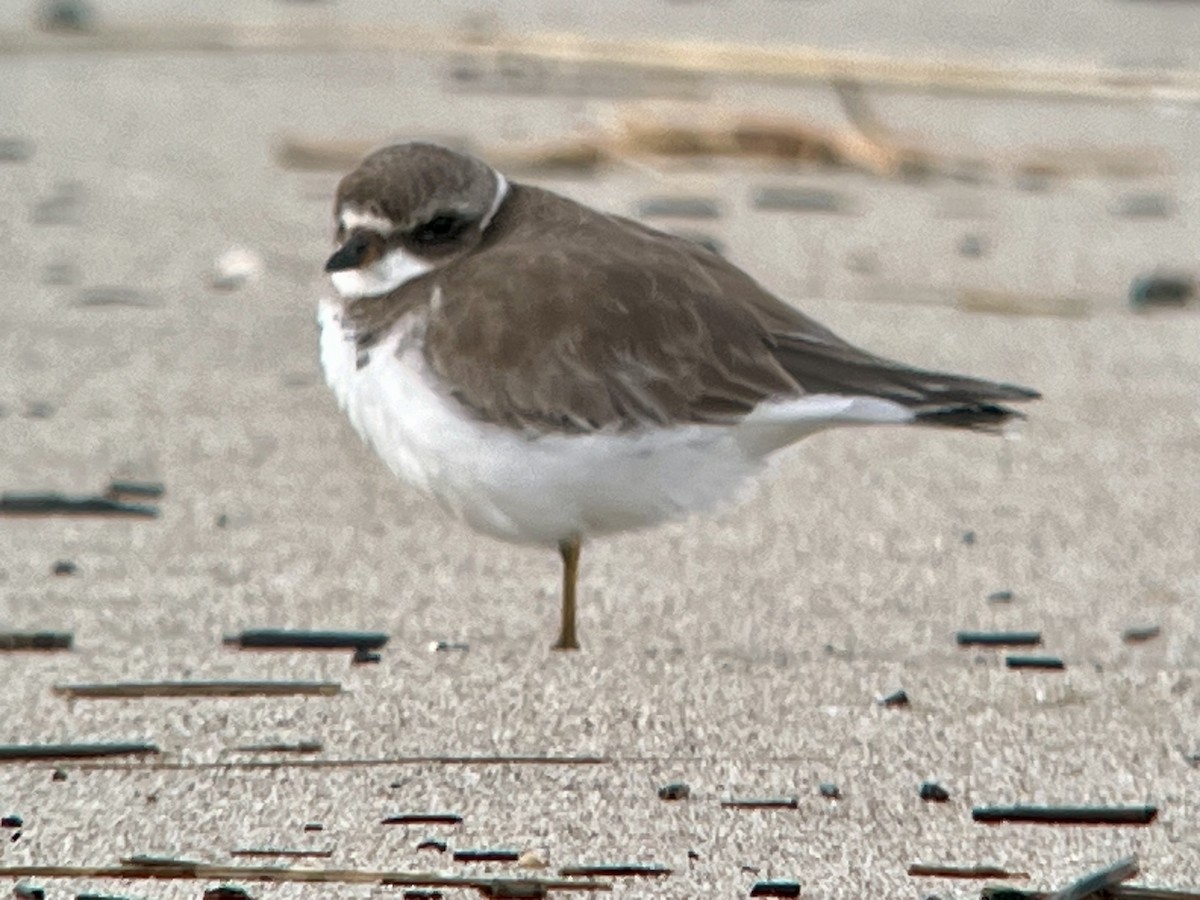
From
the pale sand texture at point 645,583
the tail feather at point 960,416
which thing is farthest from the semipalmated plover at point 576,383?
the pale sand texture at point 645,583

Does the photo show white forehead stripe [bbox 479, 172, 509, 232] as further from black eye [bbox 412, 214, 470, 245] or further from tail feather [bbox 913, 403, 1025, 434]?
tail feather [bbox 913, 403, 1025, 434]

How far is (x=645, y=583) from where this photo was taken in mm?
3584

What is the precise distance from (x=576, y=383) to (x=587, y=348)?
59mm

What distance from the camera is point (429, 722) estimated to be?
292 cm

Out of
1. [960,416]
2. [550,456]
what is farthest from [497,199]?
[960,416]

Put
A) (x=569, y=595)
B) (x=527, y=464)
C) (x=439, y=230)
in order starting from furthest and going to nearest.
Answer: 1. (x=439, y=230)
2. (x=569, y=595)
3. (x=527, y=464)

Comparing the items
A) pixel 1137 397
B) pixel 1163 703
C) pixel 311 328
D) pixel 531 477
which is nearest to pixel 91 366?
pixel 311 328

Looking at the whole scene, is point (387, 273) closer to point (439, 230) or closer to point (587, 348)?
point (439, 230)

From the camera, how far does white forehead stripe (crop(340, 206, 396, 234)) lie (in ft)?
10.9

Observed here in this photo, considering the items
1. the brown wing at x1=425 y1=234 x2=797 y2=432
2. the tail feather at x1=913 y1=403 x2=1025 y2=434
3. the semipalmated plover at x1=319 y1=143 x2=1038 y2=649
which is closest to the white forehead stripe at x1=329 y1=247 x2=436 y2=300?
the semipalmated plover at x1=319 y1=143 x2=1038 y2=649

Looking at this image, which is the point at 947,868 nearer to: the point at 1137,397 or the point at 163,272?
the point at 1137,397

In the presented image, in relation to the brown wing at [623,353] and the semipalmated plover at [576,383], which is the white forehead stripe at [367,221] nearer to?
the semipalmated plover at [576,383]

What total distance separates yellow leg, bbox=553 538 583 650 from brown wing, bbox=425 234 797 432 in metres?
0.20

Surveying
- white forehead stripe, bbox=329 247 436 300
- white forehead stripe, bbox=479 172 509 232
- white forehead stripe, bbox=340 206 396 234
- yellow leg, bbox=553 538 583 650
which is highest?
white forehead stripe, bbox=479 172 509 232
